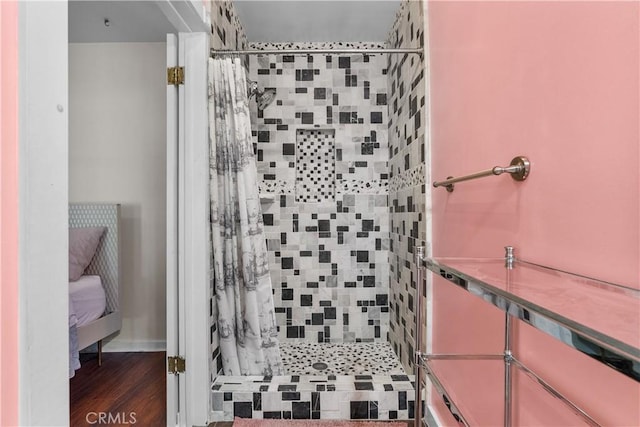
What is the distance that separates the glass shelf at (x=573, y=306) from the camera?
0.39 meters

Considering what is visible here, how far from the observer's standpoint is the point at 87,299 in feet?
8.50

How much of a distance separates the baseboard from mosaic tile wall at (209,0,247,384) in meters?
1.20

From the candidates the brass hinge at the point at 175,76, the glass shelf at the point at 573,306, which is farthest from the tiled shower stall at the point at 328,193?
the glass shelf at the point at 573,306

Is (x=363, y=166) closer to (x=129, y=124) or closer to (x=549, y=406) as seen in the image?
(x=129, y=124)

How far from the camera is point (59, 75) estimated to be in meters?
0.84

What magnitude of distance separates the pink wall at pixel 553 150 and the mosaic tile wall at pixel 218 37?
1.22m

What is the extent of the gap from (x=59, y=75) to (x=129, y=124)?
7.90ft

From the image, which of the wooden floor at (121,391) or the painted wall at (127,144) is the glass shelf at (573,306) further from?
the painted wall at (127,144)

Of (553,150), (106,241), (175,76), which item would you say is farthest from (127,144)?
(553,150)

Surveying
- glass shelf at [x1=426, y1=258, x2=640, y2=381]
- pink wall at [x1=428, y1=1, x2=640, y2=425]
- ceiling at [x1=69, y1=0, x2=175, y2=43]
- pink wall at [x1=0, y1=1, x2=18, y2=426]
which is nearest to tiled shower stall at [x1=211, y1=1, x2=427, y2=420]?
ceiling at [x1=69, y1=0, x2=175, y2=43]

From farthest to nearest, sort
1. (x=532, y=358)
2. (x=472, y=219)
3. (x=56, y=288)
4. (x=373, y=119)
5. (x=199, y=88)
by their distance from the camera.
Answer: (x=373, y=119) → (x=199, y=88) → (x=472, y=219) → (x=532, y=358) → (x=56, y=288)

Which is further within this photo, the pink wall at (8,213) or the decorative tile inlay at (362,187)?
the decorative tile inlay at (362,187)

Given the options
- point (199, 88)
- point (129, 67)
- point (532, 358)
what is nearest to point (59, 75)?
point (199, 88)

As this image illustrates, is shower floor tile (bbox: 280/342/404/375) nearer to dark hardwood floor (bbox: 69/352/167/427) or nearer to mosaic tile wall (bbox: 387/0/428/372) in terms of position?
mosaic tile wall (bbox: 387/0/428/372)
